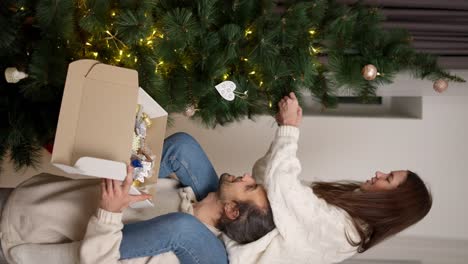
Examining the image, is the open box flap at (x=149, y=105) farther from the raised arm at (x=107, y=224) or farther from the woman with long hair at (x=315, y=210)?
the woman with long hair at (x=315, y=210)

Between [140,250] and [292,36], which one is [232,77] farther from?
[140,250]

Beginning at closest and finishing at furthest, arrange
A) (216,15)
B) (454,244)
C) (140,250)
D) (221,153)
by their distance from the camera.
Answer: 1. (140,250)
2. (216,15)
3. (454,244)
4. (221,153)

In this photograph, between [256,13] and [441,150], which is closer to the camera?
[256,13]

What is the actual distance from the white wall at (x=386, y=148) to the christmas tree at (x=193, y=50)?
2.97 feet

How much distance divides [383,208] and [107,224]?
83 cm

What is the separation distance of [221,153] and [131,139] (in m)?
1.30

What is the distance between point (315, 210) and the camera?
4.94 ft

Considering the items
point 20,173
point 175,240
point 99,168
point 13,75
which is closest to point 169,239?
point 175,240

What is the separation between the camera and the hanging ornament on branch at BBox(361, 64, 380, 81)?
4.82 feet

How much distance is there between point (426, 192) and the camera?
1.61m

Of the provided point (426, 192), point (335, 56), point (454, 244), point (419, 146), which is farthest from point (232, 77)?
point (454, 244)

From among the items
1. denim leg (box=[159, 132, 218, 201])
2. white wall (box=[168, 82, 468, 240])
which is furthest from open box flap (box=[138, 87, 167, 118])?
white wall (box=[168, 82, 468, 240])

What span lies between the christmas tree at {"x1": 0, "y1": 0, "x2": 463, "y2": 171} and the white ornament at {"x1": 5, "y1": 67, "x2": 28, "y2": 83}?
28mm

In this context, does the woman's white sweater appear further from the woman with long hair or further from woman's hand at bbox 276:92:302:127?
woman's hand at bbox 276:92:302:127
